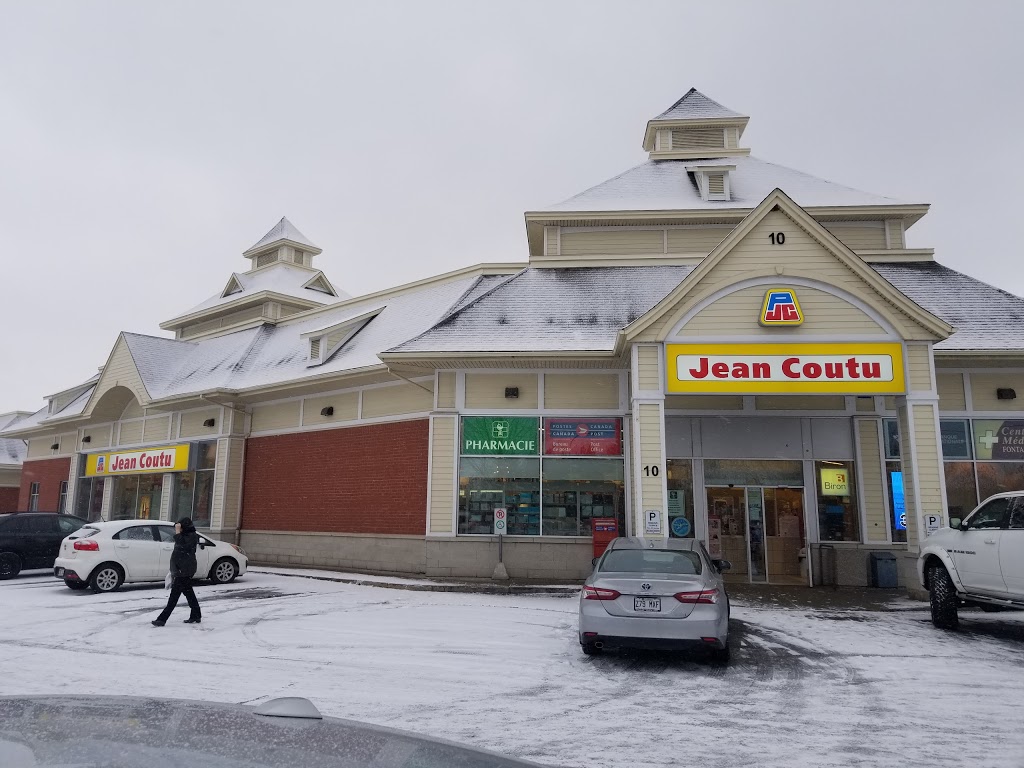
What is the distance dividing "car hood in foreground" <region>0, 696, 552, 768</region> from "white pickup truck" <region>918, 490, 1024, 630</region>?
399 inches

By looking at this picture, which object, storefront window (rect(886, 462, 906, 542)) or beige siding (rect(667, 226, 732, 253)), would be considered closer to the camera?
storefront window (rect(886, 462, 906, 542))

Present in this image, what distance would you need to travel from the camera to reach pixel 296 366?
2188 cm

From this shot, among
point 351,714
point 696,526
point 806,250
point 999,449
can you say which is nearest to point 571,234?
point 806,250

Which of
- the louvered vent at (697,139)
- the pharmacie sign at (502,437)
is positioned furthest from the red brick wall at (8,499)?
the louvered vent at (697,139)

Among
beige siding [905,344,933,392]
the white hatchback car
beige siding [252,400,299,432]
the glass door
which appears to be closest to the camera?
beige siding [905,344,933,392]

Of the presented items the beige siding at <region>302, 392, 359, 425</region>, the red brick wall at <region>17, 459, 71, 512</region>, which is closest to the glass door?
the beige siding at <region>302, 392, 359, 425</region>

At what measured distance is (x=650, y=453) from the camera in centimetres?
1436

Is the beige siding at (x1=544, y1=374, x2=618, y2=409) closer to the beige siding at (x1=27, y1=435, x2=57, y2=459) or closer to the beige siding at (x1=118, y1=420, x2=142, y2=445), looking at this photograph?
the beige siding at (x1=118, y1=420, x2=142, y2=445)

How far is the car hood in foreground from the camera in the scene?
2.11 metres

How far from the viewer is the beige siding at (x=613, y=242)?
20.3 m

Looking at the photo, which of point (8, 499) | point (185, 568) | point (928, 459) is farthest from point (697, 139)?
point (8, 499)

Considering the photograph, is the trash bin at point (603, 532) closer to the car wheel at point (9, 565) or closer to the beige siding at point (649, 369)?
the beige siding at point (649, 369)

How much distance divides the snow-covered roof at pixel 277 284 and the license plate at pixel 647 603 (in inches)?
998

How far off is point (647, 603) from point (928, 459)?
883 centimetres
